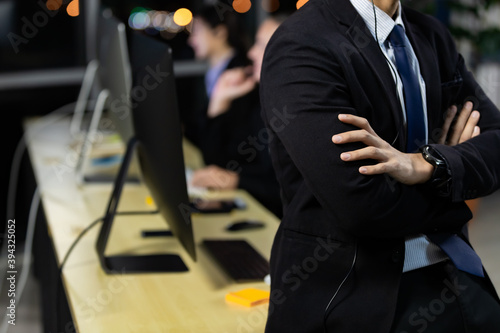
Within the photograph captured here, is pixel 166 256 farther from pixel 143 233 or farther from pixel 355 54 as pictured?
pixel 355 54

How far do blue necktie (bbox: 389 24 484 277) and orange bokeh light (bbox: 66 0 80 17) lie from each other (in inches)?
137

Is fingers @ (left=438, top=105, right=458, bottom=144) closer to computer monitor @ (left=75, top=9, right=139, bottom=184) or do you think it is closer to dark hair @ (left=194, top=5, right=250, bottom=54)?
computer monitor @ (left=75, top=9, right=139, bottom=184)

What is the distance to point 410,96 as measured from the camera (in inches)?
50.1

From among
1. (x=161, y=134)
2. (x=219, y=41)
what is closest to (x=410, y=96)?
(x=161, y=134)

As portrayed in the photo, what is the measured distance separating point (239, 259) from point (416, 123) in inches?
28.0

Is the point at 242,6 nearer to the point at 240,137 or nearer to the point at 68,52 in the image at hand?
the point at 68,52

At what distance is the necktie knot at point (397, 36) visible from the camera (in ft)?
4.30

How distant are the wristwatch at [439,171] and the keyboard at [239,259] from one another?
1.95ft

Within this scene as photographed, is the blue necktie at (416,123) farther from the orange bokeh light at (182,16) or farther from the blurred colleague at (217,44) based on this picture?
the orange bokeh light at (182,16)

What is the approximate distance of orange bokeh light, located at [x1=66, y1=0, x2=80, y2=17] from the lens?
Answer: 4.39 meters

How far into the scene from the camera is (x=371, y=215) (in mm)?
1186

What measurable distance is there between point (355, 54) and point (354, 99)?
8 cm

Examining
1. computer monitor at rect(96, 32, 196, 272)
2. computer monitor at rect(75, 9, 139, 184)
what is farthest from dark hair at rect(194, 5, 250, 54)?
computer monitor at rect(96, 32, 196, 272)

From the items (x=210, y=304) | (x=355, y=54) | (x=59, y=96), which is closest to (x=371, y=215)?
(x=355, y=54)
